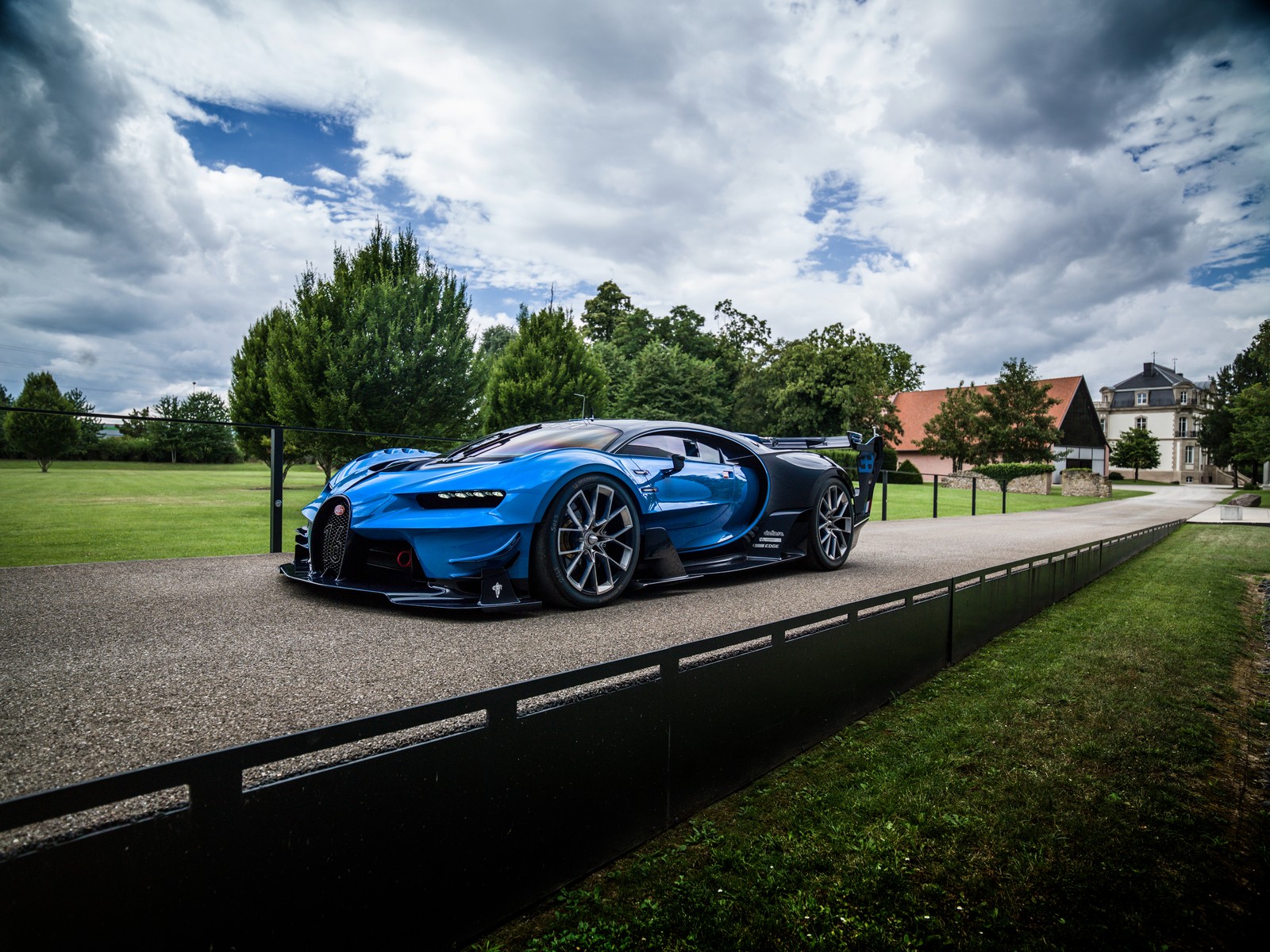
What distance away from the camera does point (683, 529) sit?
4312mm

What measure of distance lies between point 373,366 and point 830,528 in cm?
→ 1667

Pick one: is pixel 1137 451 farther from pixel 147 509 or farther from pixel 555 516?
pixel 555 516

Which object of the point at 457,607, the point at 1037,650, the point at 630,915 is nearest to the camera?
the point at 630,915

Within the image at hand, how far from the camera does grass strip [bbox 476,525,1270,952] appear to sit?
165cm

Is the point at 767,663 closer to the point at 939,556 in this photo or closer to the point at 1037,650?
the point at 1037,650

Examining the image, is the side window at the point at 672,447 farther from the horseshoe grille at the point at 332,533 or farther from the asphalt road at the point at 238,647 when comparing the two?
the horseshoe grille at the point at 332,533

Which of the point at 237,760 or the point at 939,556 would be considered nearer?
the point at 237,760

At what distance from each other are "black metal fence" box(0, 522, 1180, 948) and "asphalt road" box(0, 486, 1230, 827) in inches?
9.6

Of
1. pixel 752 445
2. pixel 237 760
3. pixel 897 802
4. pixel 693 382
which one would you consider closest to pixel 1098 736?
pixel 897 802

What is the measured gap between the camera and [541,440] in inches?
165

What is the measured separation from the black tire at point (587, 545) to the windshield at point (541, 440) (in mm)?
384

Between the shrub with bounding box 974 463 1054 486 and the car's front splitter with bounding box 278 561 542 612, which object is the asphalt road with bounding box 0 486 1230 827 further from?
the shrub with bounding box 974 463 1054 486

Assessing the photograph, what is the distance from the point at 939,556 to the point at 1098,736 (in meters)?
3.95

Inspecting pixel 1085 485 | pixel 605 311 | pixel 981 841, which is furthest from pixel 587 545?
pixel 605 311
